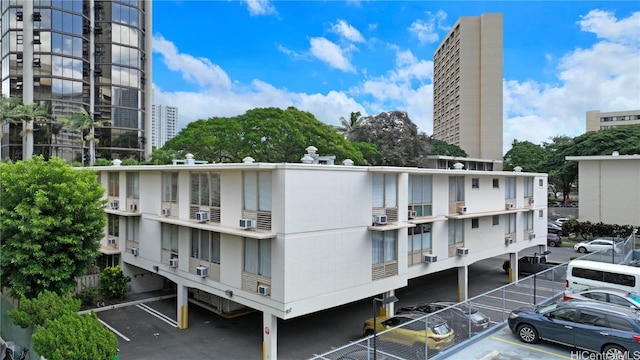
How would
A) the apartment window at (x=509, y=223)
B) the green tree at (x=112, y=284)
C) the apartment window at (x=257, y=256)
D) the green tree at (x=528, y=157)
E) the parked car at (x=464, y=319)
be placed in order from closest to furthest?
the parked car at (x=464, y=319) → the apartment window at (x=257, y=256) → the green tree at (x=112, y=284) → the apartment window at (x=509, y=223) → the green tree at (x=528, y=157)

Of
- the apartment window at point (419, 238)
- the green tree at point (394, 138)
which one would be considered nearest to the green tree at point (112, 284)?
the apartment window at point (419, 238)

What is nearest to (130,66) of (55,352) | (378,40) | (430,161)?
(378,40)

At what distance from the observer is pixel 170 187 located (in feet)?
61.2

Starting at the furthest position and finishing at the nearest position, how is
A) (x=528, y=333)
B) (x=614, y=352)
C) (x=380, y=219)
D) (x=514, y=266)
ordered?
(x=514, y=266)
(x=380, y=219)
(x=528, y=333)
(x=614, y=352)

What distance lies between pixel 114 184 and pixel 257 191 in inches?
517

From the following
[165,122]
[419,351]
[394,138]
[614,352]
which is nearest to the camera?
[614,352]

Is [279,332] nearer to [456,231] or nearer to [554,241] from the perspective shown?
[456,231]

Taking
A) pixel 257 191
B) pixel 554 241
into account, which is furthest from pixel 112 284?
pixel 554 241

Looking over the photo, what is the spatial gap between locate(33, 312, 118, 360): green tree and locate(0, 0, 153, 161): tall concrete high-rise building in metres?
37.5

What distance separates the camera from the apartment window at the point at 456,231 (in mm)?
20453

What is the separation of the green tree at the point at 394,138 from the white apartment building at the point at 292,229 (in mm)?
22268

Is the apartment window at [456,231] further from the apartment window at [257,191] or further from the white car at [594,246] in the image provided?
the white car at [594,246]

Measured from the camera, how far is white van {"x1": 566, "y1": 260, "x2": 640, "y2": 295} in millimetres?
17219

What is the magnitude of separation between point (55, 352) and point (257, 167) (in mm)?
7120
